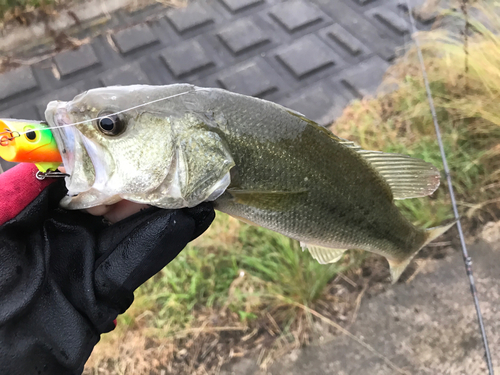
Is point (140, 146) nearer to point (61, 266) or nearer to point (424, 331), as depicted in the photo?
point (61, 266)

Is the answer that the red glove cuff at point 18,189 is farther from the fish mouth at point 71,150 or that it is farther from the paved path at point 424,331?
the paved path at point 424,331

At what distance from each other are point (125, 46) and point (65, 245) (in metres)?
3.29

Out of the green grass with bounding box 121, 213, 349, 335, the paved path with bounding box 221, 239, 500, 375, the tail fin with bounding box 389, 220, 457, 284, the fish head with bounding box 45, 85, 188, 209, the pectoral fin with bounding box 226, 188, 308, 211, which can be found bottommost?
the paved path with bounding box 221, 239, 500, 375

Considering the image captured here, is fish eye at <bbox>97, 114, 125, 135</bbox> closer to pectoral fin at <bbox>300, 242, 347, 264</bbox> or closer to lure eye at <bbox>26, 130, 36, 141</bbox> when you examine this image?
lure eye at <bbox>26, 130, 36, 141</bbox>

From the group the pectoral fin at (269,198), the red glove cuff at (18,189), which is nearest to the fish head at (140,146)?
the pectoral fin at (269,198)

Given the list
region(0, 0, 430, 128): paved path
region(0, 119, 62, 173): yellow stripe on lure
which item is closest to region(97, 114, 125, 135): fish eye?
region(0, 119, 62, 173): yellow stripe on lure

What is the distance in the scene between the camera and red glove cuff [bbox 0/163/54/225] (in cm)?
152

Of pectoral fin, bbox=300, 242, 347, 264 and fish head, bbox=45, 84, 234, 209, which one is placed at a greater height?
fish head, bbox=45, 84, 234, 209

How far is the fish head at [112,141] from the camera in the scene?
1362 millimetres

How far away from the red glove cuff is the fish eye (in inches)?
16.8

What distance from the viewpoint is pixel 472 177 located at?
282 cm

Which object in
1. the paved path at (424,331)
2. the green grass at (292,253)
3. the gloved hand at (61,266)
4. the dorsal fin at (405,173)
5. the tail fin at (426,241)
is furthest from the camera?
the green grass at (292,253)

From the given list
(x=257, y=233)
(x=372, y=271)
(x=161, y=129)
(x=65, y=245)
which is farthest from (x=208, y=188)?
(x=372, y=271)

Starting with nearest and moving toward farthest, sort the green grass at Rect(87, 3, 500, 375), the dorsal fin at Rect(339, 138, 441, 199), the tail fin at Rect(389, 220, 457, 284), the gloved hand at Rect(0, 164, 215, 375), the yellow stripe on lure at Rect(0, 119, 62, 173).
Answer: the yellow stripe on lure at Rect(0, 119, 62, 173), the gloved hand at Rect(0, 164, 215, 375), the dorsal fin at Rect(339, 138, 441, 199), the tail fin at Rect(389, 220, 457, 284), the green grass at Rect(87, 3, 500, 375)
